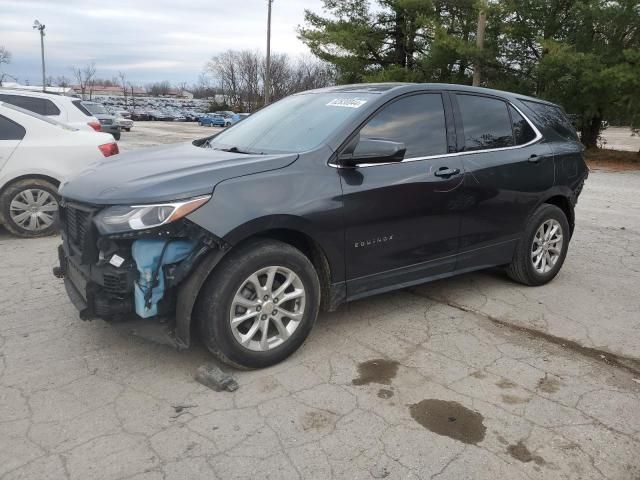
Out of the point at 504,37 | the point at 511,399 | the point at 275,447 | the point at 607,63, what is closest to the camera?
the point at 275,447

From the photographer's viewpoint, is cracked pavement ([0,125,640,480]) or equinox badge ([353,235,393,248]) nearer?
cracked pavement ([0,125,640,480])

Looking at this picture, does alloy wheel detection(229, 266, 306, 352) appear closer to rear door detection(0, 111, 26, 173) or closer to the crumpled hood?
the crumpled hood

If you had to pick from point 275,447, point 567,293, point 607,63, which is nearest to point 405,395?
point 275,447

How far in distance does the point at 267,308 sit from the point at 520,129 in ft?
9.52

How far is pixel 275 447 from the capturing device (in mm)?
2646

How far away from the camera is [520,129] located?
478 centimetres

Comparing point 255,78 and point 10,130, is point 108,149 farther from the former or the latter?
point 255,78

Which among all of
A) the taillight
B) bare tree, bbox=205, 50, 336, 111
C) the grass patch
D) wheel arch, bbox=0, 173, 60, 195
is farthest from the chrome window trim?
bare tree, bbox=205, 50, 336, 111

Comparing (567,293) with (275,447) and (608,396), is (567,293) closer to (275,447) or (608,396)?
(608,396)

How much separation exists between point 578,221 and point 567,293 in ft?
11.9

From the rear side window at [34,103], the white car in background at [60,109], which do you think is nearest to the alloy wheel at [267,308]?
the rear side window at [34,103]

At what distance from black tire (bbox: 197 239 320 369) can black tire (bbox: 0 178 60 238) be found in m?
4.04

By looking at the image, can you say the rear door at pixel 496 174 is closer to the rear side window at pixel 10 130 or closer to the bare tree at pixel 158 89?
the rear side window at pixel 10 130

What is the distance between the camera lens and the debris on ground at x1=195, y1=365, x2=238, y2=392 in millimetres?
3143
